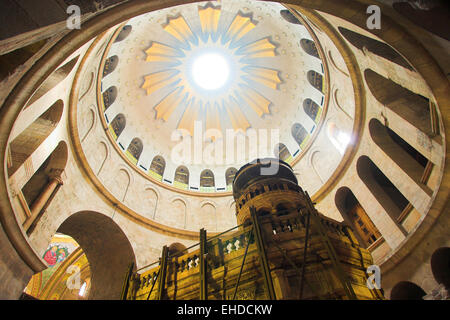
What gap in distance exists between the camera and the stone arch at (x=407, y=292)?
861 centimetres

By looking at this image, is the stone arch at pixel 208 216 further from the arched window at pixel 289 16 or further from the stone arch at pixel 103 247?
the arched window at pixel 289 16

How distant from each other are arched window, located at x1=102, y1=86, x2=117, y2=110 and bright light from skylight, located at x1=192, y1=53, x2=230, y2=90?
24.0 ft

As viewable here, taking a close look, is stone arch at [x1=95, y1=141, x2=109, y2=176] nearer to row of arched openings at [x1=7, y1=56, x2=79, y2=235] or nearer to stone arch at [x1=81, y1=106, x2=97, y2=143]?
stone arch at [x1=81, y1=106, x2=97, y2=143]

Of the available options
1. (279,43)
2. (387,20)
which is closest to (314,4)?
(387,20)

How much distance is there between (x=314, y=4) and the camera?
616cm

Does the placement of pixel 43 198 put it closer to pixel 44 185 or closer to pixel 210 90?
pixel 44 185

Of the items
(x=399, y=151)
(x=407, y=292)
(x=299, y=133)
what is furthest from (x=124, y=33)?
(x=407, y=292)

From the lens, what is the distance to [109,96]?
15.9 metres

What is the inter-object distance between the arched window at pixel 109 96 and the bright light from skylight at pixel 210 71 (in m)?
7.33

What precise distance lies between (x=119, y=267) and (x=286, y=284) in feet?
32.5

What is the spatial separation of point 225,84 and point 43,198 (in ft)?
53.3

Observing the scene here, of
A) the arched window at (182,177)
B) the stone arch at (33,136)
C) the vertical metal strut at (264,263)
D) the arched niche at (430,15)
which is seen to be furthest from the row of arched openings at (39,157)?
the arched niche at (430,15)

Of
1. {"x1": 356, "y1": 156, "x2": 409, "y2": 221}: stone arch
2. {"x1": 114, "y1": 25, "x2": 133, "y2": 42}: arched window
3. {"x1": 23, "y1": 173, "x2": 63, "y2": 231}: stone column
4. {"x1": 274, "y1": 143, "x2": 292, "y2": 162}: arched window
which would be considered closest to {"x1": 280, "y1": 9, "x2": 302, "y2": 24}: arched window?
{"x1": 356, "y1": 156, "x2": 409, "y2": 221}: stone arch

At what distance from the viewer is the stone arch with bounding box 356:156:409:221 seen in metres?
10.3
